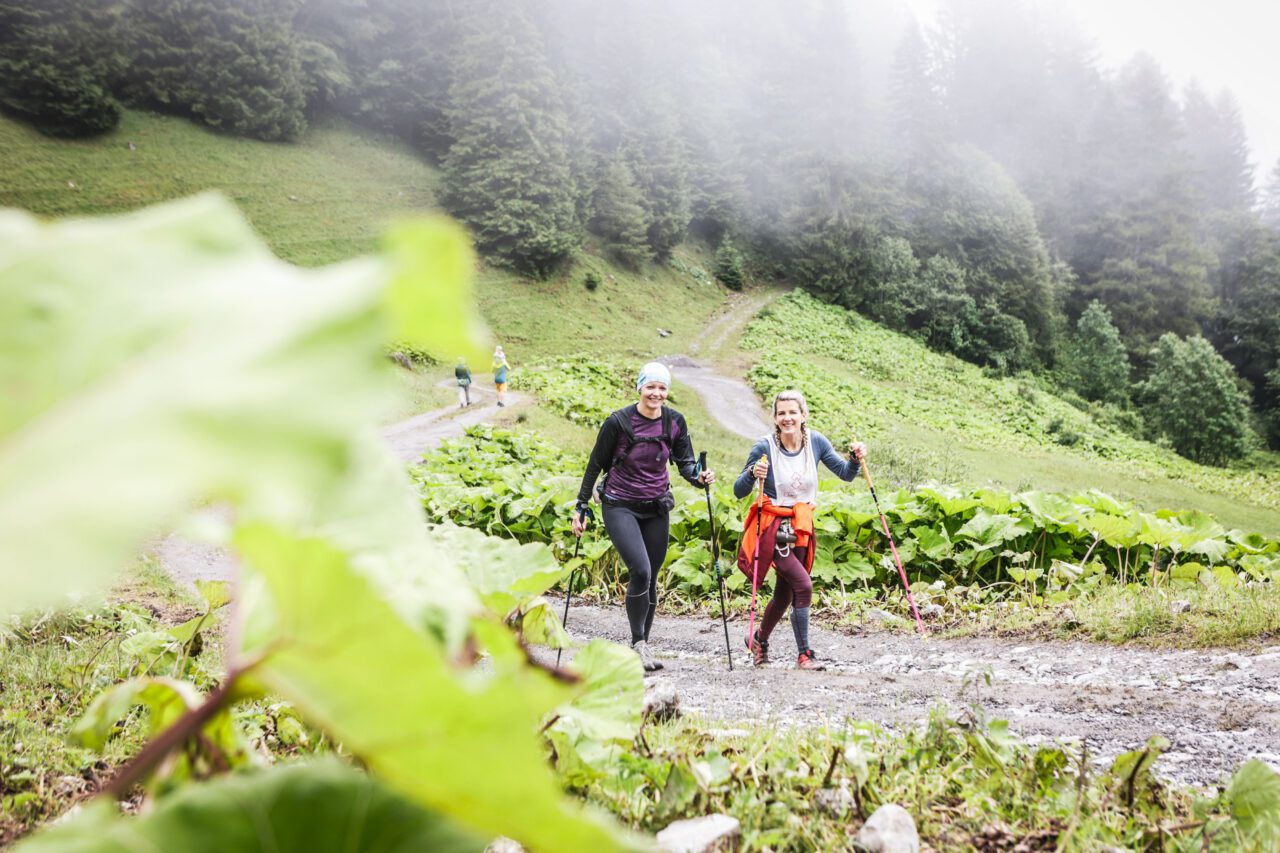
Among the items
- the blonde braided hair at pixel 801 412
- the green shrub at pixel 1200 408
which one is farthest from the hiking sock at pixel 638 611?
the green shrub at pixel 1200 408

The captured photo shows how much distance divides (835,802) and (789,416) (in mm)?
4025

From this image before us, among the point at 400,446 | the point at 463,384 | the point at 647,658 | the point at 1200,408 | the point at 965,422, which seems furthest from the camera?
the point at 1200,408

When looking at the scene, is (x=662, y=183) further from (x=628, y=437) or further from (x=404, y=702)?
(x=404, y=702)

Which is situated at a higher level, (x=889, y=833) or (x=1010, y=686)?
(x=889, y=833)

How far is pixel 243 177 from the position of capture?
38.0 m

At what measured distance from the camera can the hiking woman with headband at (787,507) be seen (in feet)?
18.7

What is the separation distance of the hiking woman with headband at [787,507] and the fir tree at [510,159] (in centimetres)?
3543

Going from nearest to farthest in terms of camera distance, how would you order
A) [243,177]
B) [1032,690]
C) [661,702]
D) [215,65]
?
→ [661,702] < [1032,690] < [243,177] < [215,65]

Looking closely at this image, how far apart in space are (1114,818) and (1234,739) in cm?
261

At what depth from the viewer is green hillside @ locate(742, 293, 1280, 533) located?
21078 millimetres

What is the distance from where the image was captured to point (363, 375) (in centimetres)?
33

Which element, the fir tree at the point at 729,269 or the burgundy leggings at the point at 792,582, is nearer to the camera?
the burgundy leggings at the point at 792,582

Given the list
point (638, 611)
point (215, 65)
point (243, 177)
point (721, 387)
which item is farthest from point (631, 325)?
point (638, 611)

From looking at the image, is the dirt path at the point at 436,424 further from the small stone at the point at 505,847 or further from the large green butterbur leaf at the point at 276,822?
the large green butterbur leaf at the point at 276,822
